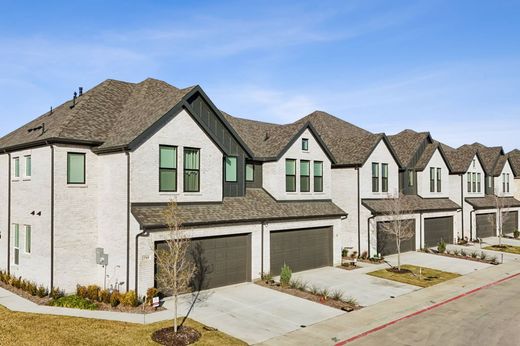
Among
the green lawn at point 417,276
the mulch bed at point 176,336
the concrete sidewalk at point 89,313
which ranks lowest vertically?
the green lawn at point 417,276

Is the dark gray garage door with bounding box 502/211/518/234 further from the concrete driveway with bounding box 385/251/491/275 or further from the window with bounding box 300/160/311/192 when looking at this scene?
the window with bounding box 300/160/311/192

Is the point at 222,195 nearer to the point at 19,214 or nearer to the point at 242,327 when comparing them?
the point at 242,327

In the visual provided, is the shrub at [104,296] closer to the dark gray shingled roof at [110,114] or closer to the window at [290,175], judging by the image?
the dark gray shingled roof at [110,114]

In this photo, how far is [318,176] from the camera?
92.7 feet

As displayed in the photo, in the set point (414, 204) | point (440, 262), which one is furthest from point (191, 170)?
point (414, 204)

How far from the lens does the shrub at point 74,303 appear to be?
55.7 ft

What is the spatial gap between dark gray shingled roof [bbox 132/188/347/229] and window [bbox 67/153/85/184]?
12.1ft

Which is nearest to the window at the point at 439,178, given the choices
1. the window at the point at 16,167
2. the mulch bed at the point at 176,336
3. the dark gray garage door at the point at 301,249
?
the dark gray garage door at the point at 301,249

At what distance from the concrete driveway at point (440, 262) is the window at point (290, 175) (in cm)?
Answer: 911

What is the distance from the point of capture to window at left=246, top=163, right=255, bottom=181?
26250mm

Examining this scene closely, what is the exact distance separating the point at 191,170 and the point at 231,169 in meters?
3.62

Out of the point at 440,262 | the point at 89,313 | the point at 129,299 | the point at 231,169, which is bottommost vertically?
the point at 440,262

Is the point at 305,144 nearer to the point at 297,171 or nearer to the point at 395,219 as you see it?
the point at 297,171

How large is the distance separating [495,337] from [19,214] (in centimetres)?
2287
